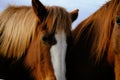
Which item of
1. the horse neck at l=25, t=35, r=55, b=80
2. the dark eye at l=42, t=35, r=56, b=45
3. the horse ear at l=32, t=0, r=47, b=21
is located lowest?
the horse neck at l=25, t=35, r=55, b=80

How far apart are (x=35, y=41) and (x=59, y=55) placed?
0.55 metres

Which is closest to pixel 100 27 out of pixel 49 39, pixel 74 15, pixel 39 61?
pixel 74 15

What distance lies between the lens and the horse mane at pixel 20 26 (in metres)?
4.74

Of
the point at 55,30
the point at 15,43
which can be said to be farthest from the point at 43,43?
the point at 15,43

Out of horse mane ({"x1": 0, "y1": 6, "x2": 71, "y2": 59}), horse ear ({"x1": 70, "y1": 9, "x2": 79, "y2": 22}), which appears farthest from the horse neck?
horse ear ({"x1": 70, "y1": 9, "x2": 79, "y2": 22})

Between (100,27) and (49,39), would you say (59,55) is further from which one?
(100,27)

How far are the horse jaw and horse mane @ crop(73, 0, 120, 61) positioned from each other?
1.75ft

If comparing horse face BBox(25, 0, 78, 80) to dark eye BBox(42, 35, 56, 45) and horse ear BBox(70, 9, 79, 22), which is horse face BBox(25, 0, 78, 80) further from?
horse ear BBox(70, 9, 79, 22)

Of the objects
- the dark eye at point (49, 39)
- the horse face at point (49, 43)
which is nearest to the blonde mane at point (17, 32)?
the horse face at point (49, 43)

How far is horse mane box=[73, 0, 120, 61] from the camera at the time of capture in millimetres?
4699

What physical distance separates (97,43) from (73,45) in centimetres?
36

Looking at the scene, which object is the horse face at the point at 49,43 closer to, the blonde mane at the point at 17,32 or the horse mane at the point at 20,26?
the horse mane at the point at 20,26

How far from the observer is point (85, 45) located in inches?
199

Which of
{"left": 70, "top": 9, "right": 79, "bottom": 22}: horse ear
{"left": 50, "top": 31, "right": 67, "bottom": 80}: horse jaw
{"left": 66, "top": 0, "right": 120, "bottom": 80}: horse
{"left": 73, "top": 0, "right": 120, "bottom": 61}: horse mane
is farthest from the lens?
{"left": 70, "top": 9, "right": 79, "bottom": 22}: horse ear
